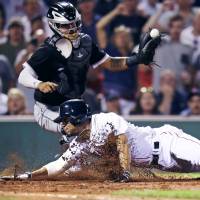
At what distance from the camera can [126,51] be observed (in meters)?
14.3

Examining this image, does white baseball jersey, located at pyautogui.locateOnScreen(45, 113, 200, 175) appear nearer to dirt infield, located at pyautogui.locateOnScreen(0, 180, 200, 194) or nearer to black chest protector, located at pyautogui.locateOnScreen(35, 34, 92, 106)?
dirt infield, located at pyautogui.locateOnScreen(0, 180, 200, 194)

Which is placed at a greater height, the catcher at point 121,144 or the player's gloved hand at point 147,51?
the player's gloved hand at point 147,51

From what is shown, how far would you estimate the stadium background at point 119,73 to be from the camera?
13031 mm

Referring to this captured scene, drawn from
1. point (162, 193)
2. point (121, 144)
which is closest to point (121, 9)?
point (121, 144)

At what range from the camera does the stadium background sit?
1303cm

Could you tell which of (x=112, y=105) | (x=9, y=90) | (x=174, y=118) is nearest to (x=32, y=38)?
(x=9, y=90)

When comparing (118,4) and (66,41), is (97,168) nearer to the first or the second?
(66,41)

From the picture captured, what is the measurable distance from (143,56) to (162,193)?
3.06 meters

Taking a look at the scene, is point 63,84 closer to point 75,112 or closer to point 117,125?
point 75,112

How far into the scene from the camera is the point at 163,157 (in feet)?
29.7

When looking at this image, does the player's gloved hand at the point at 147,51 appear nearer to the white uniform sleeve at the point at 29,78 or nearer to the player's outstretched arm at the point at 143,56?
the player's outstretched arm at the point at 143,56

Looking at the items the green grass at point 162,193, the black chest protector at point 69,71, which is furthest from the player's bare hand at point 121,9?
the green grass at point 162,193

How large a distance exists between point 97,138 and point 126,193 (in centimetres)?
132

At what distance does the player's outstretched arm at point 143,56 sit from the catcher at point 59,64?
0.33 feet
